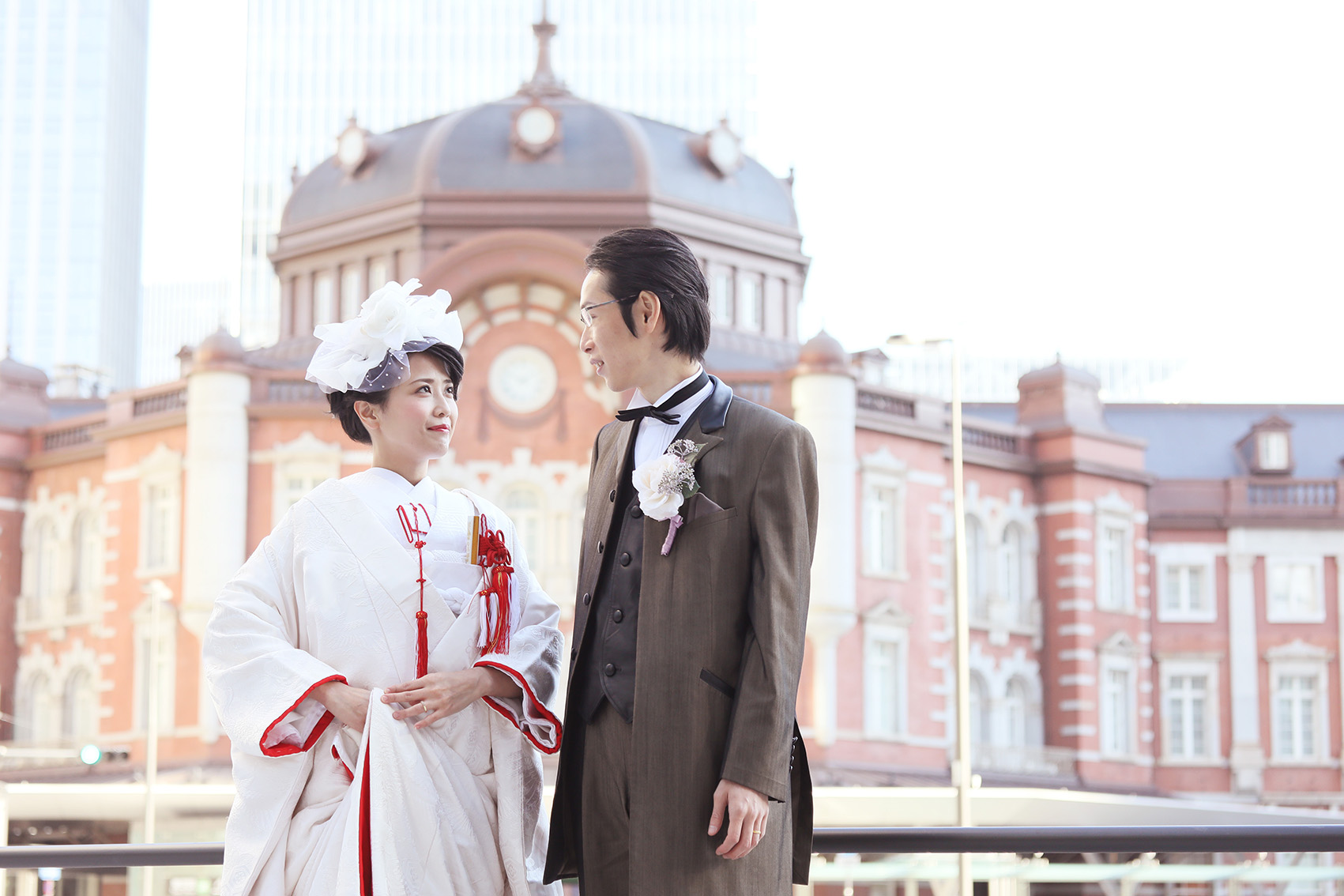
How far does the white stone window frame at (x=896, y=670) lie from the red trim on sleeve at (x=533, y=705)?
69.9 feet

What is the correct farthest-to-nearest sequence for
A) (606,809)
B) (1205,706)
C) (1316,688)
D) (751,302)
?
1. (1316,688)
2. (1205,706)
3. (751,302)
4. (606,809)

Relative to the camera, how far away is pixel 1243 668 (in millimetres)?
28359

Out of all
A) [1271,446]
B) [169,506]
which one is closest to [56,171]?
[169,506]

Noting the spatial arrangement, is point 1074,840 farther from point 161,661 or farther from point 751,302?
point 751,302

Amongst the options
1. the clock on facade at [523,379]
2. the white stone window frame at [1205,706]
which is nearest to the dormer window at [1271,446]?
the white stone window frame at [1205,706]

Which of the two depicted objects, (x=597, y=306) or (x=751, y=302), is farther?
(x=751, y=302)

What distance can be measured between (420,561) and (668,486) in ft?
2.43

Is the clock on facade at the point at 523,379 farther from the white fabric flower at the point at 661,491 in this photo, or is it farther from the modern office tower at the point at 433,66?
the modern office tower at the point at 433,66

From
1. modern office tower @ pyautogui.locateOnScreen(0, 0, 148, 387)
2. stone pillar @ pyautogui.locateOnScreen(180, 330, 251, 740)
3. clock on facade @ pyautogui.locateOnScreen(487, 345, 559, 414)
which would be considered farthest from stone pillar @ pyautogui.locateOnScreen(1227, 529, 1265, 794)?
modern office tower @ pyautogui.locateOnScreen(0, 0, 148, 387)

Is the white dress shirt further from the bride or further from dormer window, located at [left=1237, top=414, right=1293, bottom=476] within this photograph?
dormer window, located at [left=1237, top=414, right=1293, bottom=476]

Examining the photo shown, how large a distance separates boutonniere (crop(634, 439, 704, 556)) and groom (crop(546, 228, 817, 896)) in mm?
19

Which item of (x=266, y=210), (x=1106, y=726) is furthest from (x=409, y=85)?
(x=1106, y=726)

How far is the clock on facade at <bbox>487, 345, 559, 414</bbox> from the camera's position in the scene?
2364cm

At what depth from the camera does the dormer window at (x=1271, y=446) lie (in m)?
30.1
